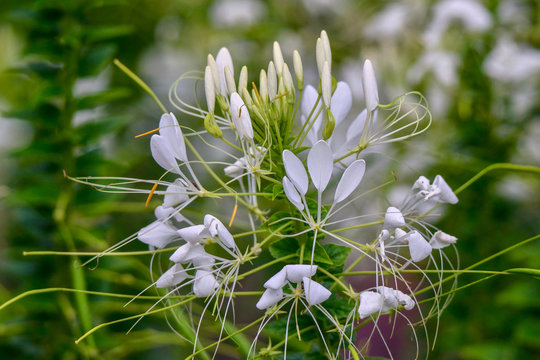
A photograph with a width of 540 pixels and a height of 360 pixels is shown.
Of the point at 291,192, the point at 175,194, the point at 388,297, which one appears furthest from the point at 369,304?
the point at 175,194

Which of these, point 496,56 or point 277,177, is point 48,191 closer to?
point 277,177

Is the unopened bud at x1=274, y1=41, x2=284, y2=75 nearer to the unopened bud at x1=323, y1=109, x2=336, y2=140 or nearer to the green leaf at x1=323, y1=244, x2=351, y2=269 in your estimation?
the unopened bud at x1=323, y1=109, x2=336, y2=140

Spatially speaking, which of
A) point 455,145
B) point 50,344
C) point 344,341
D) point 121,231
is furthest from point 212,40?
point 344,341

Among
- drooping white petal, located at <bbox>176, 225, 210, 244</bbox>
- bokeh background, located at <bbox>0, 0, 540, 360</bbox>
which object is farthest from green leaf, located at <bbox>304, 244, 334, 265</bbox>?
bokeh background, located at <bbox>0, 0, 540, 360</bbox>

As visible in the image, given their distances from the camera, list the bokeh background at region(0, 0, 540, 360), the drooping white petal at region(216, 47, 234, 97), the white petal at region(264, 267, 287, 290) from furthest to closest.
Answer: the bokeh background at region(0, 0, 540, 360), the drooping white petal at region(216, 47, 234, 97), the white petal at region(264, 267, 287, 290)

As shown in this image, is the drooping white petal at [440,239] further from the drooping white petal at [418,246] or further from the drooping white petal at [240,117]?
the drooping white petal at [240,117]

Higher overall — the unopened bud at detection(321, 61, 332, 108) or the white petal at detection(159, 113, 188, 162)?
the unopened bud at detection(321, 61, 332, 108)
